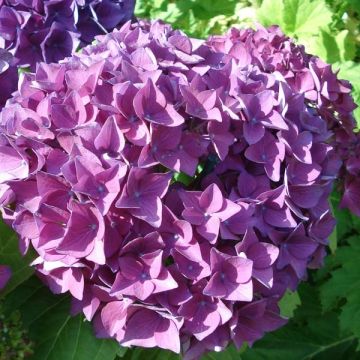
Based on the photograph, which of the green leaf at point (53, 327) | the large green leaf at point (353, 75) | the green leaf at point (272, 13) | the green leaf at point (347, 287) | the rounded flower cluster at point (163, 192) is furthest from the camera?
the green leaf at point (272, 13)

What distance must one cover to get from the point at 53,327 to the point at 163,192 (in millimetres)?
360

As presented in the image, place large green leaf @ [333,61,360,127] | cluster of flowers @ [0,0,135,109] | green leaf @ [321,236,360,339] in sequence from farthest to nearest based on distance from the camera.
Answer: large green leaf @ [333,61,360,127] < green leaf @ [321,236,360,339] < cluster of flowers @ [0,0,135,109]

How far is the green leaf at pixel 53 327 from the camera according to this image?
105 centimetres

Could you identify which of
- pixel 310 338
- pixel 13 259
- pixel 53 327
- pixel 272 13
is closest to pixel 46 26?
pixel 13 259

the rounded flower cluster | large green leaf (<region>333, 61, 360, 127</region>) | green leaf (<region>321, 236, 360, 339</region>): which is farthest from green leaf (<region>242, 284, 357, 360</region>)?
the rounded flower cluster

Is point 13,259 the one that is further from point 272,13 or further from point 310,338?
point 272,13

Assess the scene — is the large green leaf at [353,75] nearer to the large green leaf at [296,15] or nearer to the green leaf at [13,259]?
the large green leaf at [296,15]

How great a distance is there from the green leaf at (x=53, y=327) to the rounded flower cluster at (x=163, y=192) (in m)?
0.08

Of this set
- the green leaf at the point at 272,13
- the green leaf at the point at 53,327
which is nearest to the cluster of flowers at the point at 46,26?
the green leaf at the point at 53,327

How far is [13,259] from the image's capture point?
1.08 m

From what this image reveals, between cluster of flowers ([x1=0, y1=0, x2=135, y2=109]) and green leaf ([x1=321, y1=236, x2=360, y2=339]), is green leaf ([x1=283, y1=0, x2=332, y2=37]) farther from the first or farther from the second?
cluster of flowers ([x1=0, y1=0, x2=135, y2=109])

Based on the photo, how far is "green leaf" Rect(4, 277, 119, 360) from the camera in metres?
1.05

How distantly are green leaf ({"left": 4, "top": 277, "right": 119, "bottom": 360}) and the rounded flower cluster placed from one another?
83 mm

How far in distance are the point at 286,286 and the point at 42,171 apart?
1.28ft
